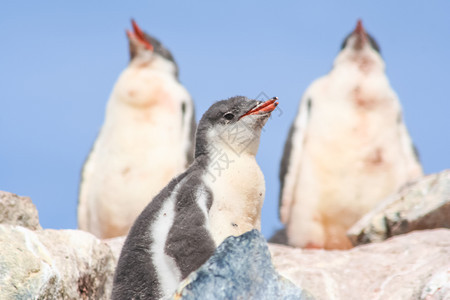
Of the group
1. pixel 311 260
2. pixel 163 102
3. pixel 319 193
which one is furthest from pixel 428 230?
pixel 163 102

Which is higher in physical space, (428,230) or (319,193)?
(319,193)

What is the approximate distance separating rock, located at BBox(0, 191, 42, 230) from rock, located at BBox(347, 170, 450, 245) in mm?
3214

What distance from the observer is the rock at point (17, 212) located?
4117 mm

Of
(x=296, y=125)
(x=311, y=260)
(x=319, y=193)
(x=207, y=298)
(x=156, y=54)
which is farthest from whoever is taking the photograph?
(x=156, y=54)

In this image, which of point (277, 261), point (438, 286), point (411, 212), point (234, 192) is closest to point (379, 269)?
point (277, 261)

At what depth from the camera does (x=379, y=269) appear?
205 inches

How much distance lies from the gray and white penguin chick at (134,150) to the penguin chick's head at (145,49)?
0.99ft

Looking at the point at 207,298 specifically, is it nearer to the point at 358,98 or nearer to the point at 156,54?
the point at 358,98

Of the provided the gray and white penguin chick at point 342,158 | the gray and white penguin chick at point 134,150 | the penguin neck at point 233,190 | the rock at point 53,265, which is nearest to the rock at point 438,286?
the penguin neck at point 233,190

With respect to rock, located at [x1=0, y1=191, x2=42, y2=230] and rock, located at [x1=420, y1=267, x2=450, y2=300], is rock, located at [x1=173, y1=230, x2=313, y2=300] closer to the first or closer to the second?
rock, located at [x1=420, y1=267, x2=450, y2=300]

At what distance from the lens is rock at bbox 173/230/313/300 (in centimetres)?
296

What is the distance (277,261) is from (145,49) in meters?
4.95

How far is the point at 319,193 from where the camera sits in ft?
28.9

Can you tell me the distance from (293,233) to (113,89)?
2.68 meters
